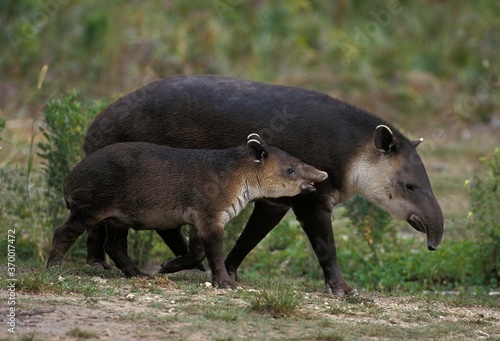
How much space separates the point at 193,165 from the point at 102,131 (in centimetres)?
108

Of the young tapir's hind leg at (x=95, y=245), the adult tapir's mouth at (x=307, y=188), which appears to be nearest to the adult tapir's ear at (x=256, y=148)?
the adult tapir's mouth at (x=307, y=188)

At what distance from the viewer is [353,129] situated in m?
8.01

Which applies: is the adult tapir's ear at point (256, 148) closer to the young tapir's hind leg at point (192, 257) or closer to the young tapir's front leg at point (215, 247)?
the young tapir's front leg at point (215, 247)

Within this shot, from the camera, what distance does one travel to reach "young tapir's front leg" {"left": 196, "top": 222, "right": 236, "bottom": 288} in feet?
24.7

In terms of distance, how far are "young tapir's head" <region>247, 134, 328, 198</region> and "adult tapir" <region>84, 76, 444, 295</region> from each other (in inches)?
10.1

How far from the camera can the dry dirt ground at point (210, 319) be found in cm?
597

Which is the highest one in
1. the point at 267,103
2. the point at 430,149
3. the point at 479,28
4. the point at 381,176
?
the point at 479,28

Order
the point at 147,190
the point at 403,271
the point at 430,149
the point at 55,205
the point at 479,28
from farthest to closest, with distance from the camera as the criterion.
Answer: the point at 479,28
the point at 430,149
the point at 403,271
the point at 55,205
the point at 147,190

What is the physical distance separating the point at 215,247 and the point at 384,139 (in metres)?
1.70

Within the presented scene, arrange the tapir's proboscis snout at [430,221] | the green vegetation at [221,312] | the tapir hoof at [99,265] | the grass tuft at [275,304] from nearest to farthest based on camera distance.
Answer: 1. the green vegetation at [221,312]
2. the grass tuft at [275,304]
3. the tapir's proboscis snout at [430,221]
4. the tapir hoof at [99,265]

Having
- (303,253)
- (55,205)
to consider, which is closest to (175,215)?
(55,205)

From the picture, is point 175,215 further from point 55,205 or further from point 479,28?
point 479,28

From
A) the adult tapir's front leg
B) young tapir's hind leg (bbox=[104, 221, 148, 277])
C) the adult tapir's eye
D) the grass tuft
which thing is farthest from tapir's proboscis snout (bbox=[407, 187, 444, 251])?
young tapir's hind leg (bbox=[104, 221, 148, 277])

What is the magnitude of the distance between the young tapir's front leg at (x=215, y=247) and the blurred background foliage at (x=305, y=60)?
124 inches
